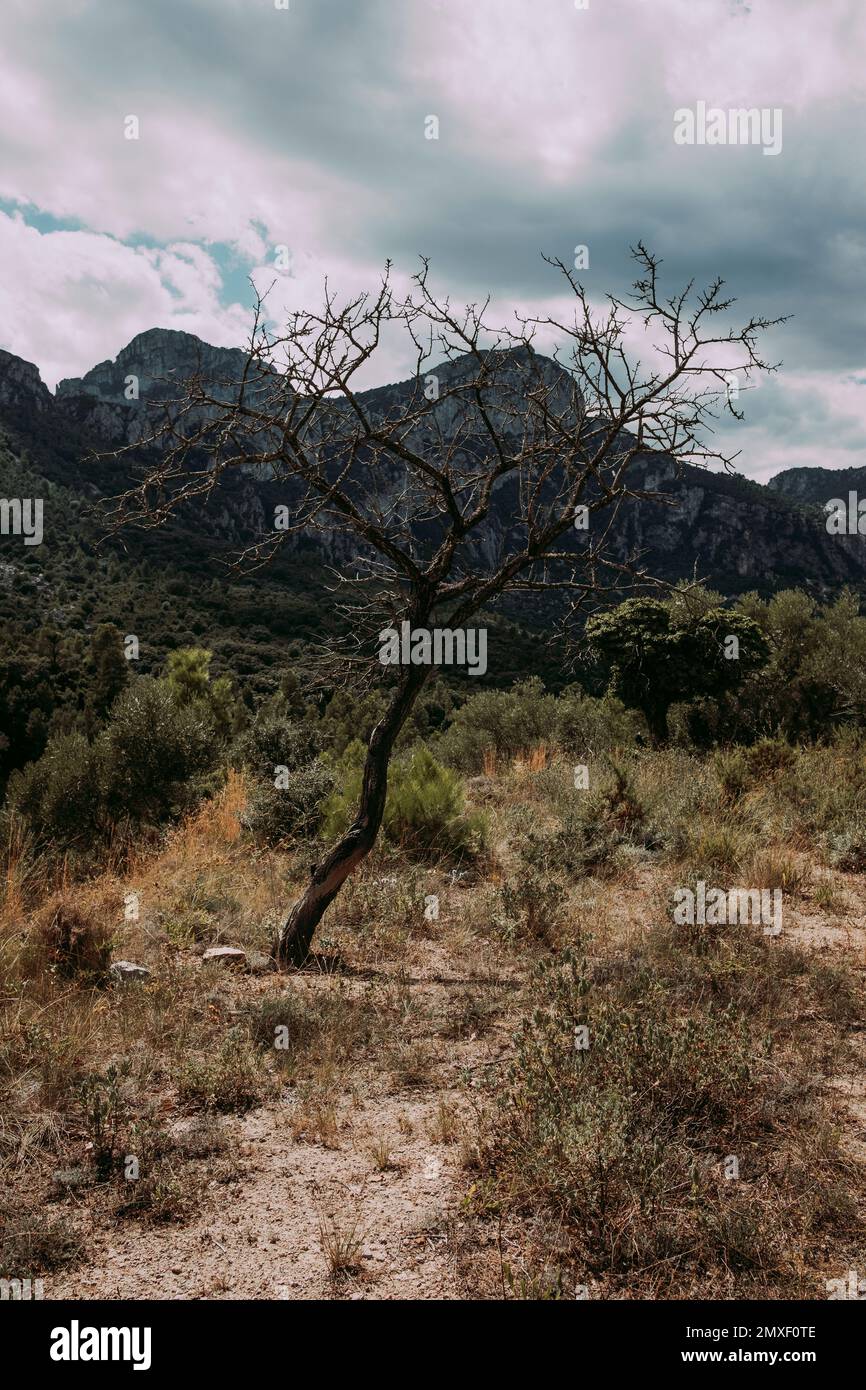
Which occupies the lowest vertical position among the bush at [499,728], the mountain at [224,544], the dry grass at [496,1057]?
the dry grass at [496,1057]

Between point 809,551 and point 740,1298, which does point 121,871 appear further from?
point 809,551

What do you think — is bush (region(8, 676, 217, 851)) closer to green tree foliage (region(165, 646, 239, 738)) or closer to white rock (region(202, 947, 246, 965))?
white rock (region(202, 947, 246, 965))

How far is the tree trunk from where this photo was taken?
5148 millimetres

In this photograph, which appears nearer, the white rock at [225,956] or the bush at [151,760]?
the white rock at [225,956]

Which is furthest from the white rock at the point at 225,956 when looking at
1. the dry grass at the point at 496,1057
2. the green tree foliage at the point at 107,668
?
the green tree foliage at the point at 107,668

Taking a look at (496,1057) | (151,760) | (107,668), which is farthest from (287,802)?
(107,668)

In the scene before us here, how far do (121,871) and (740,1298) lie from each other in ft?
22.4

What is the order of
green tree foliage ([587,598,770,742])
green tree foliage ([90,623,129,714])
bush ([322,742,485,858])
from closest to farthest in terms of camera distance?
bush ([322,742,485,858]) → green tree foliage ([587,598,770,742]) → green tree foliage ([90,623,129,714])

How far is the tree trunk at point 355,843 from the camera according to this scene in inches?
203

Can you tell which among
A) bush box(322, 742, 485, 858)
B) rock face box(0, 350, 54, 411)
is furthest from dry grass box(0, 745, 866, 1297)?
rock face box(0, 350, 54, 411)

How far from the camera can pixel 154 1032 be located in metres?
3.92

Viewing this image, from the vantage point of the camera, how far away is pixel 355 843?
516 cm

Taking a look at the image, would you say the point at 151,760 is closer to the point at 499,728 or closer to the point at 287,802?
the point at 287,802

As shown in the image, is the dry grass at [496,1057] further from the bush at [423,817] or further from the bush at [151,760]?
the bush at [151,760]
